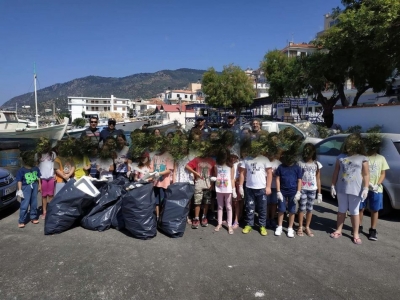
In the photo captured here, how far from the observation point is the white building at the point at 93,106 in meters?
111

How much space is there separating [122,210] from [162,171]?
32.4 inches

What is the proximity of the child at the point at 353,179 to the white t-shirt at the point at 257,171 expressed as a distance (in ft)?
3.45

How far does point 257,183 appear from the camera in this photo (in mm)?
4473

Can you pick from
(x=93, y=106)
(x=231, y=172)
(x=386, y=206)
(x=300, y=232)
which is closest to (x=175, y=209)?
(x=231, y=172)

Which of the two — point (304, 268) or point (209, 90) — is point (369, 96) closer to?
point (209, 90)

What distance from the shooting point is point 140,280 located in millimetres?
3168

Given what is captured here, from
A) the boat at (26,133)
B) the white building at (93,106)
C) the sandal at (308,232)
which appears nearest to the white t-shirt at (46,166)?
the boat at (26,133)

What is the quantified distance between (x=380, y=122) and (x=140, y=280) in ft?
47.2

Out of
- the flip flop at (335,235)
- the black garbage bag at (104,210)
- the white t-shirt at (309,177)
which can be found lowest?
the flip flop at (335,235)

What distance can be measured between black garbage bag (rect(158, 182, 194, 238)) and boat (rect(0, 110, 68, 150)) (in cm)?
270

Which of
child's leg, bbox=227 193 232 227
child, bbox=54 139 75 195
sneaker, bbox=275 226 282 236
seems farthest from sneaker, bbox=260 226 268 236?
child, bbox=54 139 75 195

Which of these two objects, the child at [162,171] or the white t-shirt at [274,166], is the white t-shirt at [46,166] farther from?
the white t-shirt at [274,166]

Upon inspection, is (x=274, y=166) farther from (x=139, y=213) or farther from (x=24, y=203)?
(x=24, y=203)

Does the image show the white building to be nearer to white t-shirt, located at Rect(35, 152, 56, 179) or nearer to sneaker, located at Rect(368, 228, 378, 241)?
white t-shirt, located at Rect(35, 152, 56, 179)
